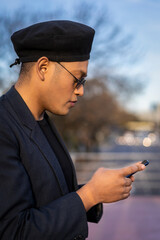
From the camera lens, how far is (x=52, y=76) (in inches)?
45.6

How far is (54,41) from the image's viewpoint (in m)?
1.10

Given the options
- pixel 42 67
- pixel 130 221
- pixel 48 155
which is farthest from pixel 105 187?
pixel 130 221

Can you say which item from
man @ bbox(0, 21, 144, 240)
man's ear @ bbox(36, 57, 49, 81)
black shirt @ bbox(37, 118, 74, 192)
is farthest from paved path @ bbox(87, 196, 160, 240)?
man's ear @ bbox(36, 57, 49, 81)

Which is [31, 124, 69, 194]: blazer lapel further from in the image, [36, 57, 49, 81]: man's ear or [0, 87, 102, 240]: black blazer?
[36, 57, 49, 81]: man's ear

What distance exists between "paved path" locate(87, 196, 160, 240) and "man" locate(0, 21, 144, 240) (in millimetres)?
2141

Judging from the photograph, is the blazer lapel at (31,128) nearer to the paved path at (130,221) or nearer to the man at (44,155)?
the man at (44,155)

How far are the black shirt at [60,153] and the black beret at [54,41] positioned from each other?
0.35 meters

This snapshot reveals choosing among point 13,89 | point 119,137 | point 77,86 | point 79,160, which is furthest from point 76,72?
point 119,137

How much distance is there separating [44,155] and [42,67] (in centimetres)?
35

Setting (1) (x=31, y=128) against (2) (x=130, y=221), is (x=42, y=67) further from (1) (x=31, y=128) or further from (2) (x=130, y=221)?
(2) (x=130, y=221)

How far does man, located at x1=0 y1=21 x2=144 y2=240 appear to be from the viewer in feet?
3.11

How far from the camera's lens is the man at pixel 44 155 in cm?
95

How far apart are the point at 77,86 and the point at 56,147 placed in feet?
1.00

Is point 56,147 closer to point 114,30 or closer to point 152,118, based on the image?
point 114,30
